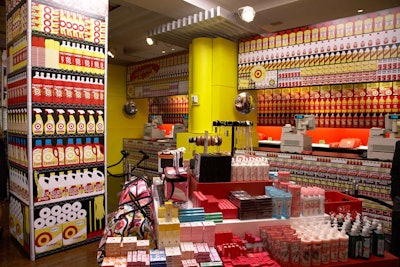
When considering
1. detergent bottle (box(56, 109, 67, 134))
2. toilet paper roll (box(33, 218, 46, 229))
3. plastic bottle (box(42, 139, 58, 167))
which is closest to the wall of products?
detergent bottle (box(56, 109, 67, 134))

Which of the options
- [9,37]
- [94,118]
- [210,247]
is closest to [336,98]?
[94,118]

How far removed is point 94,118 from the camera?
14.1 ft

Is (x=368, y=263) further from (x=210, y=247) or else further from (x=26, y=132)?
(x=26, y=132)

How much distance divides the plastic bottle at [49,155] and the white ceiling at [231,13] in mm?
2674

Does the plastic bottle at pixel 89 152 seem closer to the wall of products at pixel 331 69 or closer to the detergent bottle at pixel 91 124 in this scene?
the detergent bottle at pixel 91 124

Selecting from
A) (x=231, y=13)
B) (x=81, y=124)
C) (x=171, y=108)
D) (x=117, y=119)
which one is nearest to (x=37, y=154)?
(x=81, y=124)

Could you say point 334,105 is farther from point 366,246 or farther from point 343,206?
point 366,246

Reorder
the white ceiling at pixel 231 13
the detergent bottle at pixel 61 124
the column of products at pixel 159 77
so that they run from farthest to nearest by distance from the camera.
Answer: the column of products at pixel 159 77 → the white ceiling at pixel 231 13 → the detergent bottle at pixel 61 124

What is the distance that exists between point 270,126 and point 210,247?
6.79 meters

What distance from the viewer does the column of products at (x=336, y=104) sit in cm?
660

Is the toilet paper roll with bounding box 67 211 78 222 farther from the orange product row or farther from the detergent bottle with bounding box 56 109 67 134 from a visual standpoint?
the orange product row

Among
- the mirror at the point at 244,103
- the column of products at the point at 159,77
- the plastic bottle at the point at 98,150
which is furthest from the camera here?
the column of products at the point at 159,77

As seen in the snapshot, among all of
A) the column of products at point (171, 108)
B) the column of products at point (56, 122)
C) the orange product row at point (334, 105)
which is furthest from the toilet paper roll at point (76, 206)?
the column of products at point (171, 108)

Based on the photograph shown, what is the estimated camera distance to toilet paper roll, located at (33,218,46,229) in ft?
12.3
